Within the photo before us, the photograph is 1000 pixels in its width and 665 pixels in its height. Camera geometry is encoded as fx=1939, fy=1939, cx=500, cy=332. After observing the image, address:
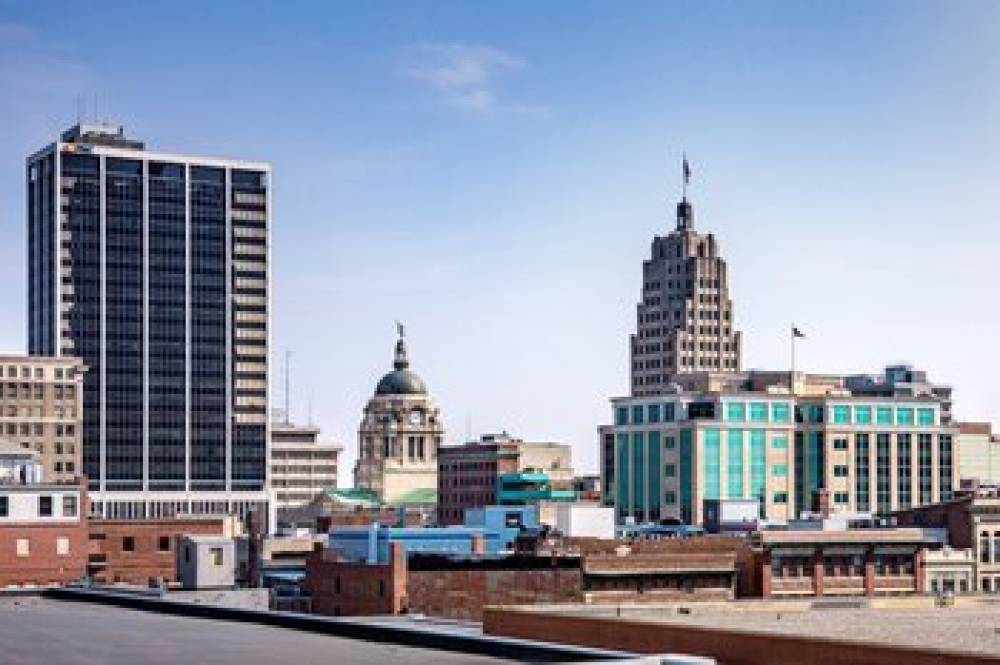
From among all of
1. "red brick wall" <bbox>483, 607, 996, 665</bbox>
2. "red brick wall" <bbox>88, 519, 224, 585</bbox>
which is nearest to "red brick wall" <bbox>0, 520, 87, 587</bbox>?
"red brick wall" <bbox>88, 519, 224, 585</bbox>

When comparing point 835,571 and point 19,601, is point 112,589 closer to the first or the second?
point 19,601

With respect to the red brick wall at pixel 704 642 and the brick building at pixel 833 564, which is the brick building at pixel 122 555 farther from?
the red brick wall at pixel 704 642

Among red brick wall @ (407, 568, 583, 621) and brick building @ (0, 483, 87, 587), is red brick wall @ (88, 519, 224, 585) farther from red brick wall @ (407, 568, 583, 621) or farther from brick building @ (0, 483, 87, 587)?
red brick wall @ (407, 568, 583, 621)

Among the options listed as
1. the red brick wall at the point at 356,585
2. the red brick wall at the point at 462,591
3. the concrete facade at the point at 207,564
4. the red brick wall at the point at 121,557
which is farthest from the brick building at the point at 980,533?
the concrete facade at the point at 207,564

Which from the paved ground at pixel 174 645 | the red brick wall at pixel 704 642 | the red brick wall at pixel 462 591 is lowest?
the red brick wall at pixel 462 591

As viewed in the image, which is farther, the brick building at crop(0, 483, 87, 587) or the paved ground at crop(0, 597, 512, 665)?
the brick building at crop(0, 483, 87, 587)

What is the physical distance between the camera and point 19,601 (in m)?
112

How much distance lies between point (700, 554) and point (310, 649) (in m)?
83.8

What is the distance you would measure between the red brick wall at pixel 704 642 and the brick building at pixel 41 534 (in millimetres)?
89870

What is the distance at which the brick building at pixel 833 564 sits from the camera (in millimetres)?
160000

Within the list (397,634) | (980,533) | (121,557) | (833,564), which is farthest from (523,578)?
(980,533)

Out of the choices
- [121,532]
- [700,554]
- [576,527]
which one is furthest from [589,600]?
[121,532]

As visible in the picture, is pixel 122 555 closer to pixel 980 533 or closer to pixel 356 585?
pixel 356 585

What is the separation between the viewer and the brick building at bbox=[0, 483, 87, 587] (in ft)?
527
